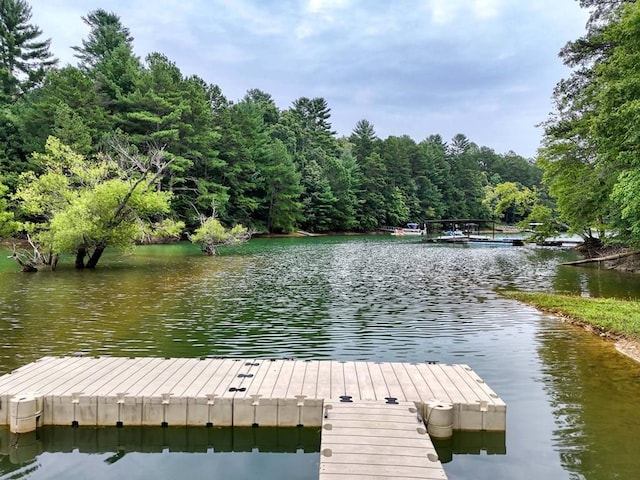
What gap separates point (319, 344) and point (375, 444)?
519cm

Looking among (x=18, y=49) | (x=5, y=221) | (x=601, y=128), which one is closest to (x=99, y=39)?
(x=18, y=49)

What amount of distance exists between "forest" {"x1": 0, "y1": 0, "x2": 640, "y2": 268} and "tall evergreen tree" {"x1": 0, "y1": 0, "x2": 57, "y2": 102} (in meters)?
0.15

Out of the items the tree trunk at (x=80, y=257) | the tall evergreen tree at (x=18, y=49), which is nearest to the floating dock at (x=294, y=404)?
the tree trunk at (x=80, y=257)

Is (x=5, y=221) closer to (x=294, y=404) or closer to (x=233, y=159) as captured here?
(x=294, y=404)

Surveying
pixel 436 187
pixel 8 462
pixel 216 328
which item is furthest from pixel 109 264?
pixel 436 187

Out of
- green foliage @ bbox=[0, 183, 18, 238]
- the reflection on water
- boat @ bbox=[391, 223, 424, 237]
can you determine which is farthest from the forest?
the reflection on water

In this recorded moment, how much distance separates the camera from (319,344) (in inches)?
396

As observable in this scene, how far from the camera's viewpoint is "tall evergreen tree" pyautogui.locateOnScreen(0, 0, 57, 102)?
49906 millimetres

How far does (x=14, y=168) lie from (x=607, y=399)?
154 ft

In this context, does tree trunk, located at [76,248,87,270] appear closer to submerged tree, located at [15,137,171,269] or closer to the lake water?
submerged tree, located at [15,137,171,269]

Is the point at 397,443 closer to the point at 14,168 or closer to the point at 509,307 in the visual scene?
the point at 509,307

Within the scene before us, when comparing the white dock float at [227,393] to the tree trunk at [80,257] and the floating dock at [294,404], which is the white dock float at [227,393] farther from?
the tree trunk at [80,257]

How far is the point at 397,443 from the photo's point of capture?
16.2 ft

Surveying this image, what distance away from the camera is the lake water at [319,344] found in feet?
17.4
